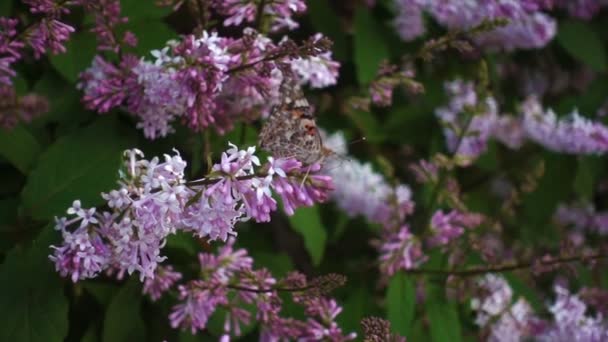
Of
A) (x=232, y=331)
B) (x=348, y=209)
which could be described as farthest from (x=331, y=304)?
(x=348, y=209)

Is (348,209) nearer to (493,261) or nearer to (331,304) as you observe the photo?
(493,261)

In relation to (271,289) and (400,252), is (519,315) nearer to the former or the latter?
(400,252)

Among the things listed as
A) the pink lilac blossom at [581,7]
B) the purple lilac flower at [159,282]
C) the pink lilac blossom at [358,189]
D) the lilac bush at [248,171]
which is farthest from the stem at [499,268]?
the pink lilac blossom at [581,7]

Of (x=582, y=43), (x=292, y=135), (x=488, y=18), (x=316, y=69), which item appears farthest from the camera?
(x=582, y=43)

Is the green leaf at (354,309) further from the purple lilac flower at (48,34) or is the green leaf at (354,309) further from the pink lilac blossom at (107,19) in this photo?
the purple lilac flower at (48,34)

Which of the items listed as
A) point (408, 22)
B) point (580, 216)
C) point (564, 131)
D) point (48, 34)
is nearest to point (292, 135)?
point (48, 34)

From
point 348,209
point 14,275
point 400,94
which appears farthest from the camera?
point 400,94

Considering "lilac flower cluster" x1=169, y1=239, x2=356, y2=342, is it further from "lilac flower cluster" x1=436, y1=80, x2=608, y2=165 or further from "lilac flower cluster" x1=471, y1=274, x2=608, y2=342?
"lilac flower cluster" x1=436, y1=80, x2=608, y2=165
